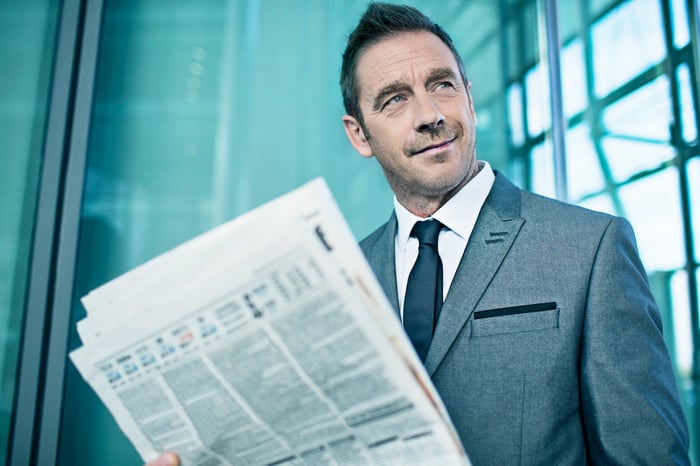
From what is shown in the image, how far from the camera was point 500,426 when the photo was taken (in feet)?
2.76

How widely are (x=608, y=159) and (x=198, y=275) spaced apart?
1.52m

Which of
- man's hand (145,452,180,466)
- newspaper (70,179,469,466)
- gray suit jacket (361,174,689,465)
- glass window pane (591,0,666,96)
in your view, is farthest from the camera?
glass window pane (591,0,666,96)

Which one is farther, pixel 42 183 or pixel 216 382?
pixel 42 183

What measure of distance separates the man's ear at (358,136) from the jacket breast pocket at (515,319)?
489mm

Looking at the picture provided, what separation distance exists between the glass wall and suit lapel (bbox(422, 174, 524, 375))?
45.3 inches

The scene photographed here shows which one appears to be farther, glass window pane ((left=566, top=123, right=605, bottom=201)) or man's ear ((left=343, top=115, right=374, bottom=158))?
glass window pane ((left=566, top=123, right=605, bottom=201))

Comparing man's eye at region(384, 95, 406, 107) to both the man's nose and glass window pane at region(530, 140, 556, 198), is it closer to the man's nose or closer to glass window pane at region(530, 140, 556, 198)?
the man's nose

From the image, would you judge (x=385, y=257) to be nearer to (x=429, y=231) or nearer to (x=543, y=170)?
(x=429, y=231)

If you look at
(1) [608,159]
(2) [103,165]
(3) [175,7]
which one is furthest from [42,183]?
(1) [608,159]

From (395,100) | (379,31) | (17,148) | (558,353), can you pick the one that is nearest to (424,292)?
(558,353)

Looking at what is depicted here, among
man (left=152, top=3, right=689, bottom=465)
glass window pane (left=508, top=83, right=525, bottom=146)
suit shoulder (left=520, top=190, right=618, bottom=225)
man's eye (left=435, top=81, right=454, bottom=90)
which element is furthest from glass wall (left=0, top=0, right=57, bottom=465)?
glass window pane (left=508, top=83, right=525, bottom=146)

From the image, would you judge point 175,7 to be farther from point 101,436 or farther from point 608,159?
point 608,159

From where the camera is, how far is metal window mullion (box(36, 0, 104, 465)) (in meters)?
1.39

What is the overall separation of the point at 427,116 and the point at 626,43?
3.66 feet
